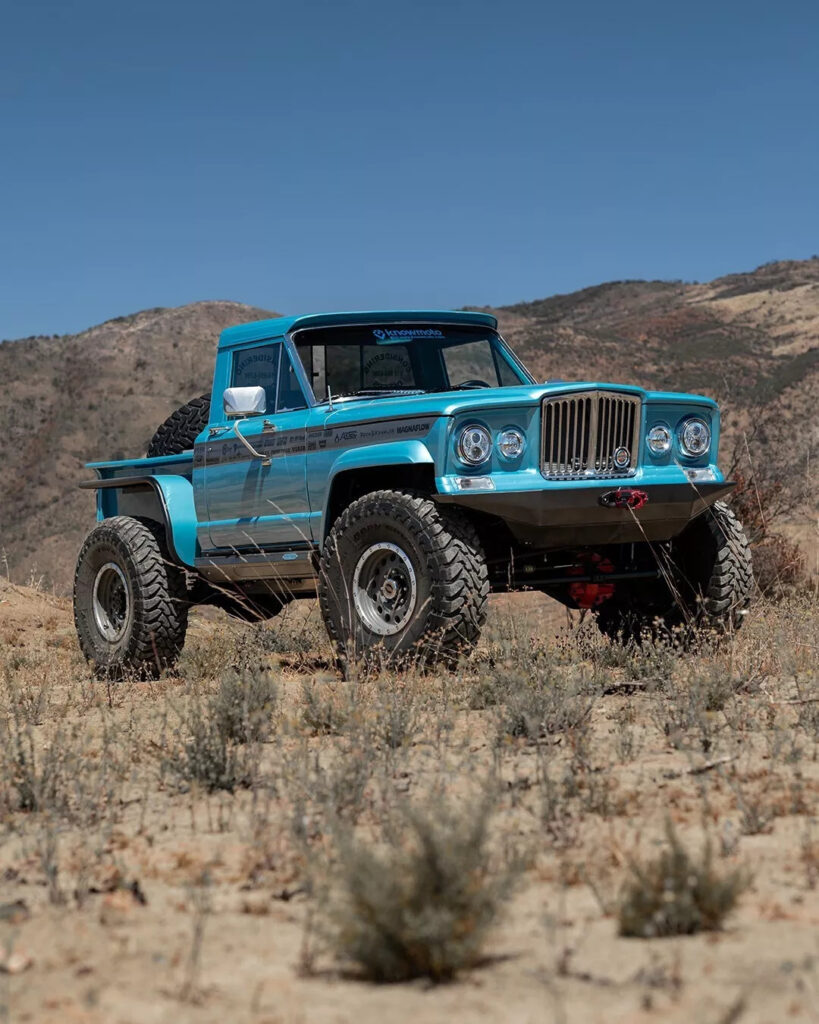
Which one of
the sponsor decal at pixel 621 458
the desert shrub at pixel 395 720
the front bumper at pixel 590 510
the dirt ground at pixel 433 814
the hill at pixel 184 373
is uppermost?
the hill at pixel 184 373

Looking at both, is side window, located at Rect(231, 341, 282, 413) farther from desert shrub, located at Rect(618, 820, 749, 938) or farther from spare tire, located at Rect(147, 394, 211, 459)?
desert shrub, located at Rect(618, 820, 749, 938)

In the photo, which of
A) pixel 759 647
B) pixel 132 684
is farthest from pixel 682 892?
pixel 132 684

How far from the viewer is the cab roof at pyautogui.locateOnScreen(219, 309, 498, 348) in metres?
8.48

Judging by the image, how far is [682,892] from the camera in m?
3.22

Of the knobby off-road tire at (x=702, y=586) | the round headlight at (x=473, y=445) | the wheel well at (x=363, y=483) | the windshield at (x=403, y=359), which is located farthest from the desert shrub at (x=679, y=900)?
the windshield at (x=403, y=359)

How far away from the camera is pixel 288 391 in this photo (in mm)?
8484

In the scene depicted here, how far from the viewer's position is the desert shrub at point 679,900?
319cm

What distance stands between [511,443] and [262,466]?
1975 millimetres

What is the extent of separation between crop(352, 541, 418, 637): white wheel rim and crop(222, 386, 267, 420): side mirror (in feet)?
4.54

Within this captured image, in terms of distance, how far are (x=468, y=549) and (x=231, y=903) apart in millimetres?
3549

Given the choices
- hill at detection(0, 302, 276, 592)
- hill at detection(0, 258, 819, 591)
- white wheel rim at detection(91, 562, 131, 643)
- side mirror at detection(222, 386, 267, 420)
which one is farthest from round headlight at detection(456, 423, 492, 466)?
hill at detection(0, 302, 276, 592)

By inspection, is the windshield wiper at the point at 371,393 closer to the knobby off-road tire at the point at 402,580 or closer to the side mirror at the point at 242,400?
the side mirror at the point at 242,400

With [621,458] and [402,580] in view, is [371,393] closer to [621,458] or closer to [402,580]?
[402,580]

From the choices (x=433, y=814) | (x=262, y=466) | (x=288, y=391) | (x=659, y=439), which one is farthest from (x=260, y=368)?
(x=433, y=814)
